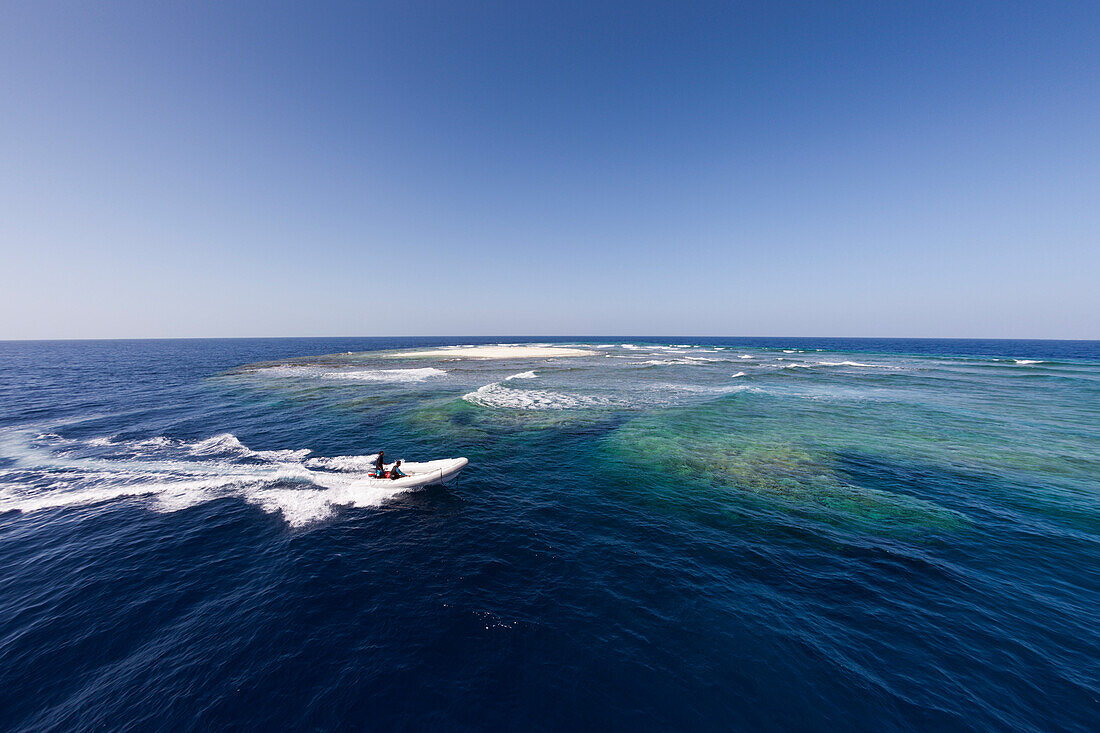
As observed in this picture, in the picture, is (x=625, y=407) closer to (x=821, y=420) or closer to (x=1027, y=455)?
(x=821, y=420)

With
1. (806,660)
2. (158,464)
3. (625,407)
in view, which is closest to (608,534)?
(806,660)

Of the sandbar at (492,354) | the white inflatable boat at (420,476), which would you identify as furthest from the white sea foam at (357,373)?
the white inflatable boat at (420,476)

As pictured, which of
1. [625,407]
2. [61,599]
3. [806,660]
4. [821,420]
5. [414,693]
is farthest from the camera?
[625,407]

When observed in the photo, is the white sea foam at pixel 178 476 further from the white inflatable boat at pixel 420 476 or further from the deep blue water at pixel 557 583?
the white inflatable boat at pixel 420 476

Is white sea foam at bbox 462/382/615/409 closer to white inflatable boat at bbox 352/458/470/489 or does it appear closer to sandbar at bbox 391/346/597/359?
white inflatable boat at bbox 352/458/470/489

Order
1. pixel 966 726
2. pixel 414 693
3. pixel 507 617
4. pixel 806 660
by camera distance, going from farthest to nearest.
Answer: pixel 507 617, pixel 806 660, pixel 414 693, pixel 966 726

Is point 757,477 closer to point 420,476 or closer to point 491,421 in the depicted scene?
point 420,476
